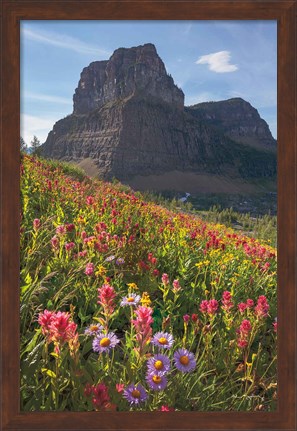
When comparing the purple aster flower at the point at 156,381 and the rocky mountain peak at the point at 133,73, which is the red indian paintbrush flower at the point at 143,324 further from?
the rocky mountain peak at the point at 133,73

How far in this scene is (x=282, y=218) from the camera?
1.81 m

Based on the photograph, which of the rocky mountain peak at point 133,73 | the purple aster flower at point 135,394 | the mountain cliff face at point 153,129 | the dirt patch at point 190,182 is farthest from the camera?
the dirt patch at point 190,182

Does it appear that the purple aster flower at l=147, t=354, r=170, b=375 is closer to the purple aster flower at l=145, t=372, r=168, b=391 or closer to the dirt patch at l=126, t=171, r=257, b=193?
the purple aster flower at l=145, t=372, r=168, b=391

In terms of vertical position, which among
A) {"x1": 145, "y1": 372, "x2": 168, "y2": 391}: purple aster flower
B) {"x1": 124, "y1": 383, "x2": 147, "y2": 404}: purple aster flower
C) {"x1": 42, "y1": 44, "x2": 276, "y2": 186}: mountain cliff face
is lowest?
{"x1": 124, "y1": 383, "x2": 147, "y2": 404}: purple aster flower

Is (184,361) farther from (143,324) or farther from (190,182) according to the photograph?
(190,182)

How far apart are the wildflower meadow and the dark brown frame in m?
0.10

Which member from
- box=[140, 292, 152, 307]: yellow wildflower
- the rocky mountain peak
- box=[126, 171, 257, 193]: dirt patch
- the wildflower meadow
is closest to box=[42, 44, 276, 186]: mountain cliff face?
the rocky mountain peak

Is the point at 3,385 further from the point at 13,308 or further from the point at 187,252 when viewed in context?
the point at 187,252

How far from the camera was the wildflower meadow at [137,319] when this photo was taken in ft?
5.27

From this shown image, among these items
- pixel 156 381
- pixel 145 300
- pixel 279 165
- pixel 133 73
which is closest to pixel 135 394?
pixel 156 381

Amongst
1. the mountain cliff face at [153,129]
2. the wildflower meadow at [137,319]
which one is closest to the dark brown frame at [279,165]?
the wildflower meadow at [137,319]

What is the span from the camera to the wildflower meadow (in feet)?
5.27

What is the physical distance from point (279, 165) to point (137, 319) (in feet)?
3.14

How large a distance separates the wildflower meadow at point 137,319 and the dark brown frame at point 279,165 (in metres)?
0.10
